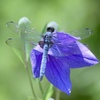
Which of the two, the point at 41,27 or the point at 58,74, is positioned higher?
the point at 41,27

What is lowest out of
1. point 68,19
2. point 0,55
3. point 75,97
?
point 75,97

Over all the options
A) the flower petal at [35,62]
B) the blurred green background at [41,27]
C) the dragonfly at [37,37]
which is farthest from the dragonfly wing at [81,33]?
the blurred green background at [41,27]

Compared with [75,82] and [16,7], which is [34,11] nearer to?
[16,7]

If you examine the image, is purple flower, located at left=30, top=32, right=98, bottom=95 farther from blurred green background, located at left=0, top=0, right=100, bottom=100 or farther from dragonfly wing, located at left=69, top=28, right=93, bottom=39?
blurred green background, located at left=0, top=0, right=100, bottom=100

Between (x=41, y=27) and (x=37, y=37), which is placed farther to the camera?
(x=41, y=27)

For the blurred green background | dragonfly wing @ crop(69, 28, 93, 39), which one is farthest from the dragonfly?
the blurred green background

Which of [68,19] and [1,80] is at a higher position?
[68,19]

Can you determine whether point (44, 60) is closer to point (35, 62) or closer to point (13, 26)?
point (35, 62)

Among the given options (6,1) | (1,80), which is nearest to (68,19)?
(6,1)

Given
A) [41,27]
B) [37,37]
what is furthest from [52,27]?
[41,27]
